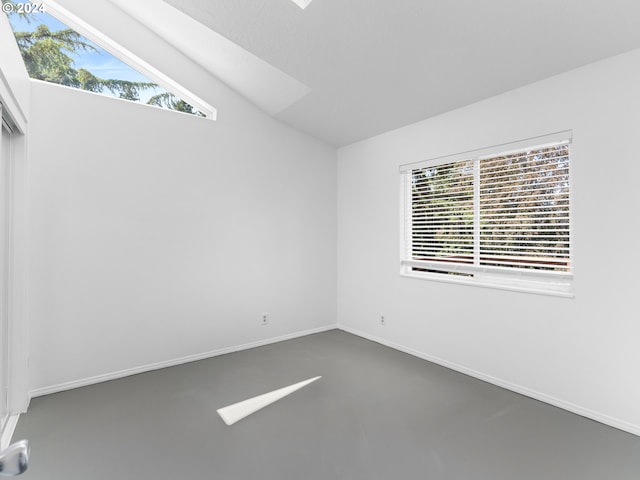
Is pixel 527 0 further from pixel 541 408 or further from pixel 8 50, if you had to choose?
pixel 8 50

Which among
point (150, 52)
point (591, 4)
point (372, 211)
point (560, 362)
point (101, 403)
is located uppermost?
point (150, 52)

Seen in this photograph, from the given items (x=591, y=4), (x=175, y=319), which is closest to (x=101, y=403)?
(x=175, y=319)

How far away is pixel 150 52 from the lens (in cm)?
325

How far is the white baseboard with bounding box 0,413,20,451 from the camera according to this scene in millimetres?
2033

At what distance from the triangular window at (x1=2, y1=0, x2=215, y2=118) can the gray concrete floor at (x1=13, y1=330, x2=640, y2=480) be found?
2688mm

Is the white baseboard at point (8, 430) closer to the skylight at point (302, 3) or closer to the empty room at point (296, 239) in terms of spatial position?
the empty room at point (296, 239)

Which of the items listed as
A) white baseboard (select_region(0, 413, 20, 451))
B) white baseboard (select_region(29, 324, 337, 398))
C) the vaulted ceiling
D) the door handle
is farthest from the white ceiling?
white baseboard (select_region(0, 413, 20, 451))

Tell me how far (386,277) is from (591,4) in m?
2.85

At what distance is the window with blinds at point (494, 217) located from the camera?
2.61m

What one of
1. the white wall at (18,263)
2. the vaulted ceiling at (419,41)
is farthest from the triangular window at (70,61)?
the vaulted ceiling at (419,41)

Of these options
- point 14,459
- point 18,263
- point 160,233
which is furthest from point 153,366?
point 14,459

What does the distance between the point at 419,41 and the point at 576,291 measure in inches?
86.4

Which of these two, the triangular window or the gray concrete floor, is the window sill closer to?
the gray concrete floor

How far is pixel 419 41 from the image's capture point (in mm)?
2443
